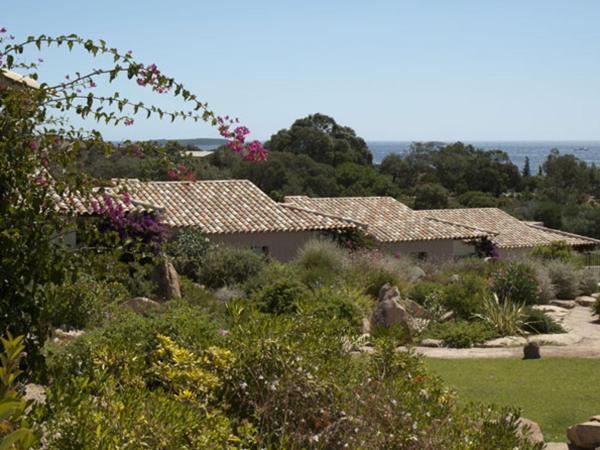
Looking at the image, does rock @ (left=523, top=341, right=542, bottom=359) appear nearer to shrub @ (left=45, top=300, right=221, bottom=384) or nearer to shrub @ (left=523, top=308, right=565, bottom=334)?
shrub @ (left=523, top=308, right=565, bottom=334)

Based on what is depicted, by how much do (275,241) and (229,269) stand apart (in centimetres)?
901

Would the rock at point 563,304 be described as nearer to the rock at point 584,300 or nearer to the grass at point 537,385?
the rock at point 584,300

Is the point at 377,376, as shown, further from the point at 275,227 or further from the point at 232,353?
the point at 275,227

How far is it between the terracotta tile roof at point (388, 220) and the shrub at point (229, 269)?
12277mm

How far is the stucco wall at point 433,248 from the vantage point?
121 feet

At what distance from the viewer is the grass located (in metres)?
10.3

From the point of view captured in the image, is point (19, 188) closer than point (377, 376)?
Yes

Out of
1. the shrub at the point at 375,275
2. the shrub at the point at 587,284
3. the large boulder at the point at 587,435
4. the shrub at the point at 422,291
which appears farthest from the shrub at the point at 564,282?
the large boulder at the point at 587,435

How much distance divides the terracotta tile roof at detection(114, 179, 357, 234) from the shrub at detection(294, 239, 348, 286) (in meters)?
6.29

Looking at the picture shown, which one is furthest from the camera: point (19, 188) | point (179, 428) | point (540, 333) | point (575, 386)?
point (540, 333)

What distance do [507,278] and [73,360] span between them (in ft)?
54.4

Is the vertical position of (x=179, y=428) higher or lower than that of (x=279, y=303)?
higher

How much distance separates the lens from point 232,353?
6168 mm

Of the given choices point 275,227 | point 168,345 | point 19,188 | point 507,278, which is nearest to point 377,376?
point 168,345
